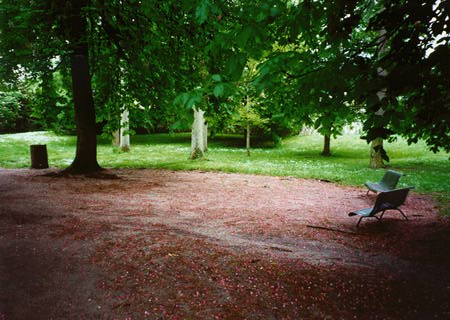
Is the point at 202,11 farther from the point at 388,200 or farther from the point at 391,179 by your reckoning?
the point at 391,179

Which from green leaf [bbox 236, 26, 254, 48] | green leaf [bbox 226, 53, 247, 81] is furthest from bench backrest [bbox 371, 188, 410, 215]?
green leaf [bbox 236, 26, 254, 48]

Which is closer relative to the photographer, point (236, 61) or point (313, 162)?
point (236, 61)

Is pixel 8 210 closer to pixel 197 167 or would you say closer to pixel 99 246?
pixel 99 246

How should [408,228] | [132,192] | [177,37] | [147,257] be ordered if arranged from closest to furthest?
[147,257]
[408,228]
[177,37]
[132,192]

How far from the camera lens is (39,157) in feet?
52.4

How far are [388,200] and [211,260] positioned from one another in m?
4.95

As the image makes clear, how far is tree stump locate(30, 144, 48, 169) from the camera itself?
51.9 ft

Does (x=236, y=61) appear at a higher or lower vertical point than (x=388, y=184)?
higher

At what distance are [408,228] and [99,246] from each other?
7.11 meters

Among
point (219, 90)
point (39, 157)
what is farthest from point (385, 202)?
point (39, 157)

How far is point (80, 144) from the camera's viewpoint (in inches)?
538

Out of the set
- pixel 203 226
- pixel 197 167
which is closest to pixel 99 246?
pixel 203 226

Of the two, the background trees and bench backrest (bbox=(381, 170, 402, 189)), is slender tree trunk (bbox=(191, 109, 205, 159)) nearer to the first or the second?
the background trees

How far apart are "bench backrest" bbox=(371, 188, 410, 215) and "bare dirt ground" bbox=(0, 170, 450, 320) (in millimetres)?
572
